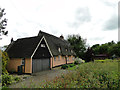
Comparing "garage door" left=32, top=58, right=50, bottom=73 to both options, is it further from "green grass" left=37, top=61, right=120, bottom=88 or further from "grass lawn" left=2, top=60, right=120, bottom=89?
"green grass" left=37, top=61, right=120, bottom=88

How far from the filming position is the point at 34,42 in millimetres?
15602

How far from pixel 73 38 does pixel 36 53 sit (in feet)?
107

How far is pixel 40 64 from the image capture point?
50.9 ft

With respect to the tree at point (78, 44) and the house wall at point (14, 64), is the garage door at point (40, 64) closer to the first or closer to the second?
the house wall at point (14, 64)

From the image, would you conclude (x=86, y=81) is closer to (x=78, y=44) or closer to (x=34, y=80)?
(x=34, y=80)

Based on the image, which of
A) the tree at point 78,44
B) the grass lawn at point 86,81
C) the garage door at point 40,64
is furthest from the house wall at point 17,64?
the tree at point 78,44

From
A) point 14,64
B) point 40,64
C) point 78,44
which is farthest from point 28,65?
point 78,44

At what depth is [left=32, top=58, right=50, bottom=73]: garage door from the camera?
46.6 ft

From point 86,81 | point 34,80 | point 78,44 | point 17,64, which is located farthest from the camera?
point 78,44

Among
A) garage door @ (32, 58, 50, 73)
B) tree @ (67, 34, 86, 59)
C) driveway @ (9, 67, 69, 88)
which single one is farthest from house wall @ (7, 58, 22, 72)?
tree @ (67, 34, 86, 59)

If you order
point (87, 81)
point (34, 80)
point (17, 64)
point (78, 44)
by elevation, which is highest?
point (78, 44)

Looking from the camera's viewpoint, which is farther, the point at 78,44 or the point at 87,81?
the point at 78,44

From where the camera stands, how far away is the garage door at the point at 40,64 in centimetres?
1420

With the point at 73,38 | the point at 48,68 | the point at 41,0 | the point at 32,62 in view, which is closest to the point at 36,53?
the point at 32,62
